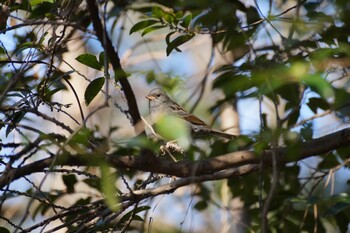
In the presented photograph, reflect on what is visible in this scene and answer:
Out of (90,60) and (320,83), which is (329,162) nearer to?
(90,60)

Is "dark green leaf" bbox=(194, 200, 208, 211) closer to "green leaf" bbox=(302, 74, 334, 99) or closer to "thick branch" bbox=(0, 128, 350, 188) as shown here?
"thick branch" bbox=(0, 128, 350, 188)

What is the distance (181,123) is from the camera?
1.92 meters

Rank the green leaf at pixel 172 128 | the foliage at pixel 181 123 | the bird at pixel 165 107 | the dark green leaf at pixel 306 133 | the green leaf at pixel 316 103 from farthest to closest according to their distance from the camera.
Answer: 1. the bird at pixel 165 107
2. the green leaf at pixel 316 103
3. the dark green leaf at pixel 306 133
4. the foliage at pixel 181 123
5. the green leaf at pixel 172 128

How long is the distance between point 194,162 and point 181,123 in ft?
3.25

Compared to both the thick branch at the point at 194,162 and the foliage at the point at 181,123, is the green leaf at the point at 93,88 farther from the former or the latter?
the thick branch at the point at 194,162

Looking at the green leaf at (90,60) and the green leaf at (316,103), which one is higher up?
the green leaf at (90,60)

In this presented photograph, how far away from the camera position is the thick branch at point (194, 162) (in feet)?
8.15

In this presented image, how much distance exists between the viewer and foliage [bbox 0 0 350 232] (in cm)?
231

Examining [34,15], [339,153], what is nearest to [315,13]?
[339,153]

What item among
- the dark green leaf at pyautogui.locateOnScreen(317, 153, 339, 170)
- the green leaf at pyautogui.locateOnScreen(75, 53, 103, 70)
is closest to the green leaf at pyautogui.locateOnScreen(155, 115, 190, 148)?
the green leaf at pyautogui.locateOnScreen(75, 53, 103, 70)

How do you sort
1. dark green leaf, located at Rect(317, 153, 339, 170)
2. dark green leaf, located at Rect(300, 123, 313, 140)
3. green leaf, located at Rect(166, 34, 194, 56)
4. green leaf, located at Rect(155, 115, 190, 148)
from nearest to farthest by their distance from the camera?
green leaf, located at Rect(155, 115, 190, 148)
dark green leaf, located at Rect(300, 123, 313, 140)
green leaf, located at Rect(166, 34, 194, 56)
dark green leaf, located at Rect(317, 153, 339, 170)

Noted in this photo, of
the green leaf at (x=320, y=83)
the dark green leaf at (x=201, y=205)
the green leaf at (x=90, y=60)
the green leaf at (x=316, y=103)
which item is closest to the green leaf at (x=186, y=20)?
the green leaf at (x=90, y=60)

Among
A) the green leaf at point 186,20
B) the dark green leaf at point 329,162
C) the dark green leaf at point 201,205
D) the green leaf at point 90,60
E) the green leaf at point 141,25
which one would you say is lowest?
the dark green leaf at point 329,162

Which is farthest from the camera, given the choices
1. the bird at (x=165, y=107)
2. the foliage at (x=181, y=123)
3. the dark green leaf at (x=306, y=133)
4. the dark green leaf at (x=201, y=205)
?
the bird at (x=165, y=107)
